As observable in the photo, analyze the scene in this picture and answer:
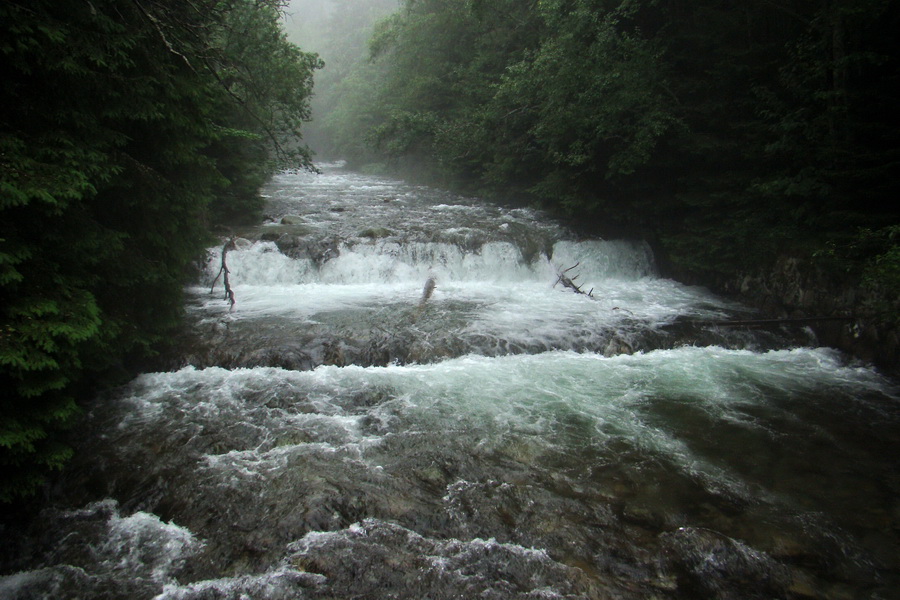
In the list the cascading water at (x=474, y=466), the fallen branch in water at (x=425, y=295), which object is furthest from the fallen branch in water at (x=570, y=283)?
the fallen branch in water at (x=425, y=295)

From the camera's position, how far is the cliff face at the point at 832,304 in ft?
24.3

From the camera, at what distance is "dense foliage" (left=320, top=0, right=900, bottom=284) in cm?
788

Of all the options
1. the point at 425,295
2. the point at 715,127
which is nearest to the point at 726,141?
the point at 715,127

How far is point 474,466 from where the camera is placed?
4.86m

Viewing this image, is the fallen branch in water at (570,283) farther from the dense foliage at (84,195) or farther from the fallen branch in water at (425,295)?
the dense foliage at (84,195)

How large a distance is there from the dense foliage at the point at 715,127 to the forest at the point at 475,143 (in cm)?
6

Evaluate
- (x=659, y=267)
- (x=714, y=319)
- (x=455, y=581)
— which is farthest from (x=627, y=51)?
(x=455, y=581)

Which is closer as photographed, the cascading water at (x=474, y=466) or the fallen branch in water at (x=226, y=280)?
the cascading water at (x=474, y=466)

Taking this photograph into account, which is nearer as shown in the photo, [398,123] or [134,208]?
[134,208]

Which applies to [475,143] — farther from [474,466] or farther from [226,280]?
[474,466]

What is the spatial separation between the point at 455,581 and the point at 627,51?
505 inches

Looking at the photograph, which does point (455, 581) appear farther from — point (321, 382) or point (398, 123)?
point (398, 123)

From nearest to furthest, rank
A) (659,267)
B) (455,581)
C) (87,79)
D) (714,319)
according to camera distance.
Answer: (455,581) < (87,79) < (714,319) < (659,267)

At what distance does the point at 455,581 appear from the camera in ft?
11.6
